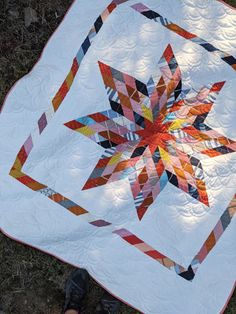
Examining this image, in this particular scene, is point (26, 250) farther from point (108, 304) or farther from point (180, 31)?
point (180, 31)

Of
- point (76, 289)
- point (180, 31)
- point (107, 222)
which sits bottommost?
point (76, 289)

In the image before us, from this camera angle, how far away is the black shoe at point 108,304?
1572mm

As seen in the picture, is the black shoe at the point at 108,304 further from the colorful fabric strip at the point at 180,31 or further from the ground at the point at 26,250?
the colorful fabric strip at the point at 180,31

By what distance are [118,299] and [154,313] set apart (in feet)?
0.50

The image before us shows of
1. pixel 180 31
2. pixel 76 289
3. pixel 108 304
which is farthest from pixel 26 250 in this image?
pixel 180 31

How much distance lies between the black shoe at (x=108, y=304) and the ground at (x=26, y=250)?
0.04 meters

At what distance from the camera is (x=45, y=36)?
1622mm

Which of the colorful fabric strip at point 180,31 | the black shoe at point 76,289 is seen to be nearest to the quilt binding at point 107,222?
the colorful fabric strip at point 180,31

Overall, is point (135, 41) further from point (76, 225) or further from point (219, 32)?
point (76, 225)

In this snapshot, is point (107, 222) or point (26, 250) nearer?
point (107, 222)

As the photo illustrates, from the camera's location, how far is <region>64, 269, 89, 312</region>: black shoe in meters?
1.58

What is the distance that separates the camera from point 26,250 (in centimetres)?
160

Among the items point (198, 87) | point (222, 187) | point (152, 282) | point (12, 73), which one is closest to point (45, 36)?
point (12, 73)

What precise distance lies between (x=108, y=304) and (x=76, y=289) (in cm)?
13
